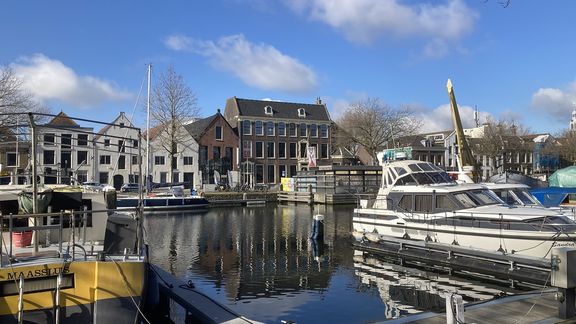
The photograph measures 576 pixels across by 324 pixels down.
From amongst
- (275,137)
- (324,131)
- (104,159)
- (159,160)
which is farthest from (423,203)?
(324,131)

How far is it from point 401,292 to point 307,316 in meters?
3.88

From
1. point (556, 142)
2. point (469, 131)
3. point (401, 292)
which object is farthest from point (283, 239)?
point (469, 131)

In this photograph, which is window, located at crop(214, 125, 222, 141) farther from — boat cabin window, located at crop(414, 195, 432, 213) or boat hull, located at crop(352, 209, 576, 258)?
boat cabin window, located at crop(414, 195, 432, 213)

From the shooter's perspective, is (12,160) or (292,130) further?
(292,130)

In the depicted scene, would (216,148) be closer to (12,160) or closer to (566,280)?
(12,160)

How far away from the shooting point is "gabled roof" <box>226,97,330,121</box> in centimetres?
7238

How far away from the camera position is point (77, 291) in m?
8.00

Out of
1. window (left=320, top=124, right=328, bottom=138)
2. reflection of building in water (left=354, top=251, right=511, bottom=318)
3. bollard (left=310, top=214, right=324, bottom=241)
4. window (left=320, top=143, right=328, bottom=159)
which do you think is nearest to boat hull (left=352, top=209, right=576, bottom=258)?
reflection of building in water (left=354, top=251, right=511, bottom=318)

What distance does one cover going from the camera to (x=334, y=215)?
4019cm

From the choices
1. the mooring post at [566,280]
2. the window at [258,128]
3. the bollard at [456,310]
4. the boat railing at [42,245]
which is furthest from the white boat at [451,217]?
the window at [258,128]

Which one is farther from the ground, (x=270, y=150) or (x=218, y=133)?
(x=218, y=133)

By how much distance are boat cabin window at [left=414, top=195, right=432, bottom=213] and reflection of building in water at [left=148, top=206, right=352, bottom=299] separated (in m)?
4.05

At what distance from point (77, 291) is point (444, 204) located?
15033 millimetres

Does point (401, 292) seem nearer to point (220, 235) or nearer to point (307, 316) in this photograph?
point (307, 316)
